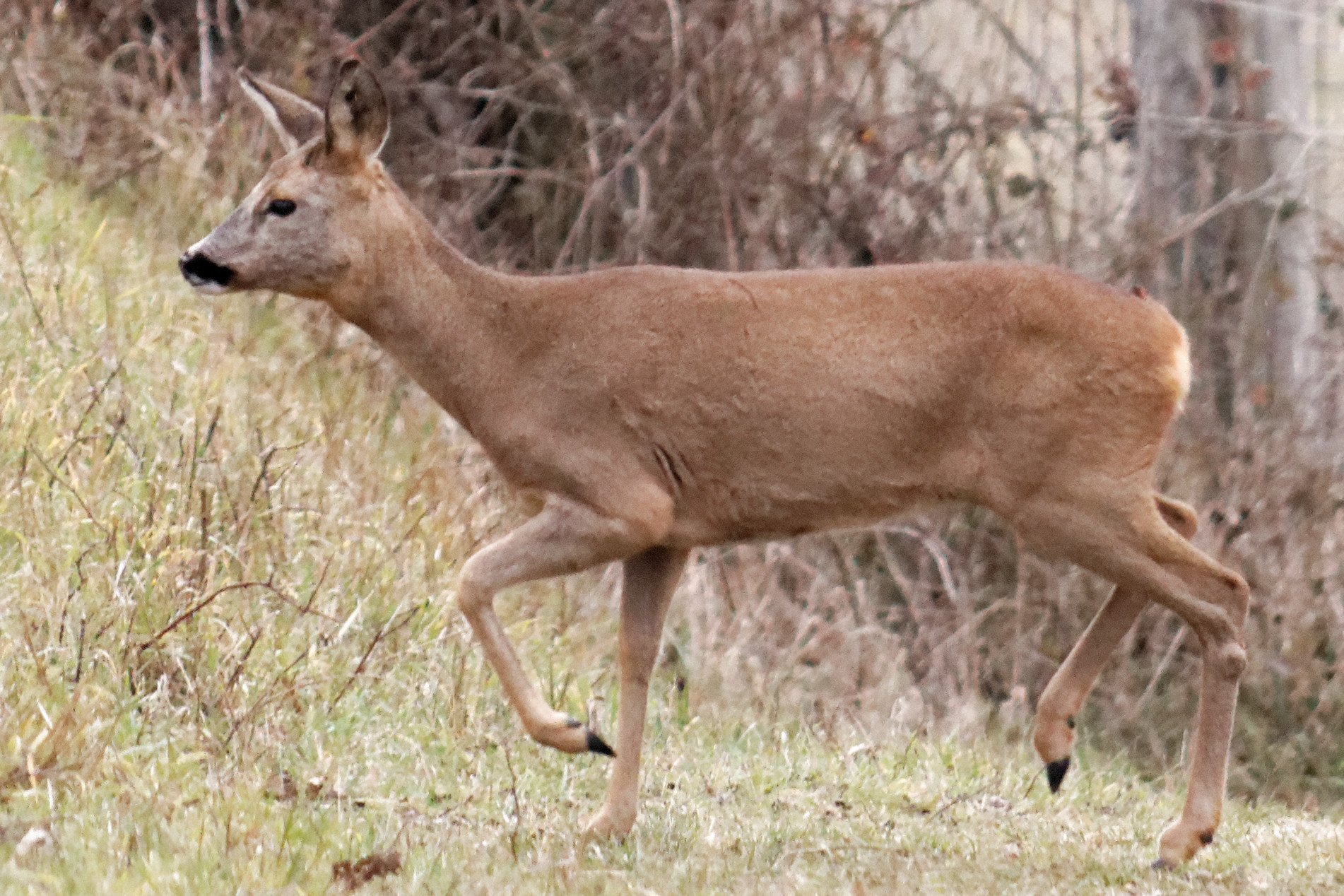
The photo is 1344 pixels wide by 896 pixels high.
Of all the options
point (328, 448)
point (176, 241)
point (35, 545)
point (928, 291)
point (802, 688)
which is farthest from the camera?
point (176, 241)

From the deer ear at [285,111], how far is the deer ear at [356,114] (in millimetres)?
453

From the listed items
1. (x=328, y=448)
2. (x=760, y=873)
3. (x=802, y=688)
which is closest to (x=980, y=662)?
(x=802, y=688)

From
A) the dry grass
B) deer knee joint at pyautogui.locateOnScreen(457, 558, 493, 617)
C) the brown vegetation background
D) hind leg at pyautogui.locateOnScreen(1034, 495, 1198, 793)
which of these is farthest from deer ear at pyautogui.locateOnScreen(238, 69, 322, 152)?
the brown vegetation background

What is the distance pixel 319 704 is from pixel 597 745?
56.6 inches

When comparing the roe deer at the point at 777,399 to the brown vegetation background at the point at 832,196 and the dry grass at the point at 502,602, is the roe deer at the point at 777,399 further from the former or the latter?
the brown vegetation background at the point at 832,196

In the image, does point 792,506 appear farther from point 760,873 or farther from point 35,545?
point 35,545

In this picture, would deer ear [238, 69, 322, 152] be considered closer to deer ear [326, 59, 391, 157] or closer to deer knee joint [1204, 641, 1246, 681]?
deer ear [326, 59, 391, 157]

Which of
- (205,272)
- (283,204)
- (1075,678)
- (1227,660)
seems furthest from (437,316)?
(1227,660)

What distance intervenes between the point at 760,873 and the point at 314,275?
7.18 feet

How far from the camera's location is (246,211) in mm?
5719

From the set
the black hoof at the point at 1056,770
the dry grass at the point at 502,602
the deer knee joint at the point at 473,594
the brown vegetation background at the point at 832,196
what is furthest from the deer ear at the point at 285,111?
the brown vegetation background at the point at 832,196

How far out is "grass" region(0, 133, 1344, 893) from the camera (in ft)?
16.0

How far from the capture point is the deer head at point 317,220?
5.64 metres

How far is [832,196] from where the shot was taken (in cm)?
1083
